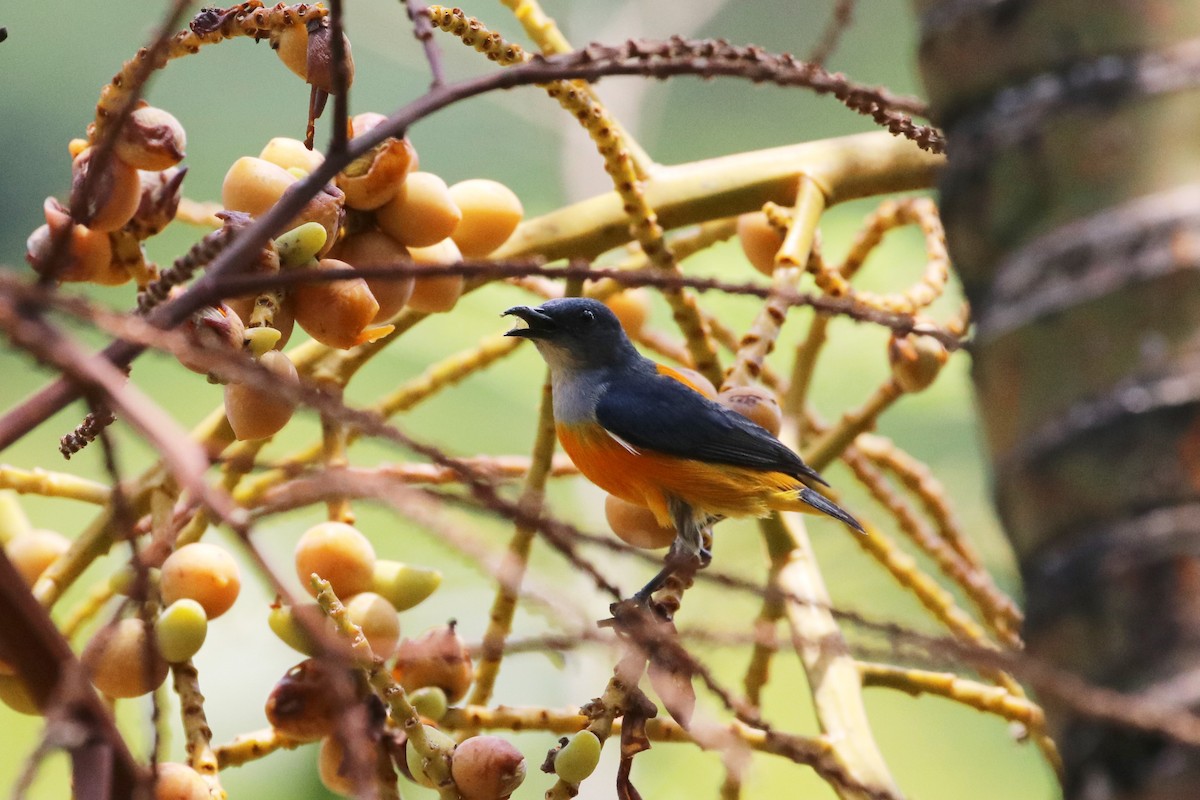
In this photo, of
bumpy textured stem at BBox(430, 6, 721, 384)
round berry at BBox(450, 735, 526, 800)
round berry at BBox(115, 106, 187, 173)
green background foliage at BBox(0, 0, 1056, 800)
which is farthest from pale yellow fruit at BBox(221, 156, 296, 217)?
green background foliage at BBox(0, 0, 1056, 800)

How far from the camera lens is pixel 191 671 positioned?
2.30 feet

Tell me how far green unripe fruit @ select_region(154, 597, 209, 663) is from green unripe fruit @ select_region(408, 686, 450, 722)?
16cm

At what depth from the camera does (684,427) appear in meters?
1.16

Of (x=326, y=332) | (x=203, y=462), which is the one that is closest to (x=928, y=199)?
(x=326, y=332)

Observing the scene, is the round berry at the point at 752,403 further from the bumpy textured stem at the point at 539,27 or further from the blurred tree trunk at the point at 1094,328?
the blurred tree trunk at the point at 1094,328

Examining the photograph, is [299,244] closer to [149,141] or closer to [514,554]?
[149,141]

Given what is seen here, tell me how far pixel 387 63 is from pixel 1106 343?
2.49 metres

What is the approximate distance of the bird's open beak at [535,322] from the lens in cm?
124

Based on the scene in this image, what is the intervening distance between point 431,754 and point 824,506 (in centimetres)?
65

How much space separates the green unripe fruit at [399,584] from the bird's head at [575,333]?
378 millimetres

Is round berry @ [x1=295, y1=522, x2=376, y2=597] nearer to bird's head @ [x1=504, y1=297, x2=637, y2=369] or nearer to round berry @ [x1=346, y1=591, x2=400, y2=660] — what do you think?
round berry @ [x1=346, y1=591, x2=400, y2=660]

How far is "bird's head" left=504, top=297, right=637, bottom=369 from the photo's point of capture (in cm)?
124

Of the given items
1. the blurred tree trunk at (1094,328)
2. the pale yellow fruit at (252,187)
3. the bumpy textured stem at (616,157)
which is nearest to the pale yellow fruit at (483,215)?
the bumpy textured stem at (616,157)

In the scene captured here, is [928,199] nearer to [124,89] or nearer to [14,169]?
[124,89]
